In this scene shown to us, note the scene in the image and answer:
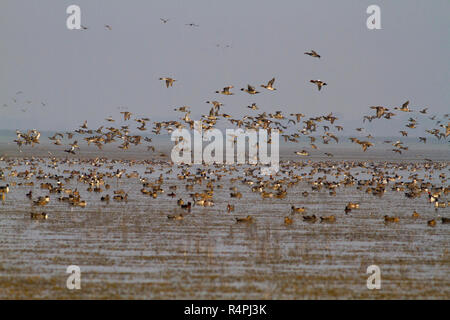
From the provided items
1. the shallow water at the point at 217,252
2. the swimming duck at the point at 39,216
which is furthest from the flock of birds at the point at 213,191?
the shallow water at the point at 217,252

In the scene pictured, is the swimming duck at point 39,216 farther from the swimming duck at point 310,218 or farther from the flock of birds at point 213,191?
the swimming duck at point 310,218

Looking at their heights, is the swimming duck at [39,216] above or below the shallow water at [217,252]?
above

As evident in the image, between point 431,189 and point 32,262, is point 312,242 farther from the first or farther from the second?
point 431,189

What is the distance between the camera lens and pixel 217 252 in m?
22.5

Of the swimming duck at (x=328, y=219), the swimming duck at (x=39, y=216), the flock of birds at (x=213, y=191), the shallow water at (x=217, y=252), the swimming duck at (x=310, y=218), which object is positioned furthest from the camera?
the flock of birds at (x=213, y=191)

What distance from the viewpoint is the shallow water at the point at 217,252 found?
59.2ft

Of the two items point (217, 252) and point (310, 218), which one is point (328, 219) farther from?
point (217, 252)

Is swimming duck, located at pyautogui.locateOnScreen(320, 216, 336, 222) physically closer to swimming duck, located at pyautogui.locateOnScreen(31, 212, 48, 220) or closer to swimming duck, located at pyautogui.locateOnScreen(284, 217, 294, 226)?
swimming duck, located at pyautogui.locateOnScreen(284, 217, 294, 226)

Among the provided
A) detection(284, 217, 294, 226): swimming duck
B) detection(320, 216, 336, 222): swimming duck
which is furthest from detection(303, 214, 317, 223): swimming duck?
detection(284, 217, 294, 226): swimming duck

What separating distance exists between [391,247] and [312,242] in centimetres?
244

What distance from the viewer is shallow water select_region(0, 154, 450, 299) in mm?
18031

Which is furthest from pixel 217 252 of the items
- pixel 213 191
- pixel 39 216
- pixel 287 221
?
pixel 213 191
